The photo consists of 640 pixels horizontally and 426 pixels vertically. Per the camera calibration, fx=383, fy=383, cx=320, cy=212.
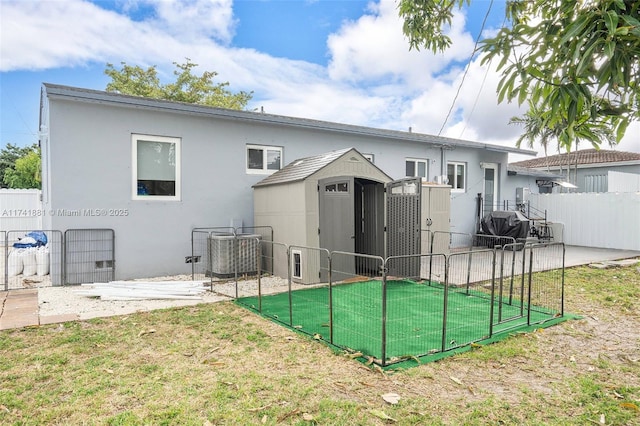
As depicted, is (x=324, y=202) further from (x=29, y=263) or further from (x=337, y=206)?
(x=29, y=263)

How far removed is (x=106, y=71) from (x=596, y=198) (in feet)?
88.1

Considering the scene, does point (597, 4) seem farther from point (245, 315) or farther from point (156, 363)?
point (245, 315)

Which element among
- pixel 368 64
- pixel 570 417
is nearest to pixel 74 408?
pixel 570 417

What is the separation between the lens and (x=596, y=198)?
14.2 meters

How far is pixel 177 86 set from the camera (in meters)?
25.2

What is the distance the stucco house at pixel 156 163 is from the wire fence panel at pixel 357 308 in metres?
3.28

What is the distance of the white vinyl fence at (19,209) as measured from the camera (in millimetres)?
15477

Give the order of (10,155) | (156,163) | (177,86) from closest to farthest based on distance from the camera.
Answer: (156,163) < (177,86) < (10,155)

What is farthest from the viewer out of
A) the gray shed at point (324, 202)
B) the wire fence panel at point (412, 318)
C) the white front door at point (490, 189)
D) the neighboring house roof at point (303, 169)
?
the white front door at point (490, 189)

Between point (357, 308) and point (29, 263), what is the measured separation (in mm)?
7483

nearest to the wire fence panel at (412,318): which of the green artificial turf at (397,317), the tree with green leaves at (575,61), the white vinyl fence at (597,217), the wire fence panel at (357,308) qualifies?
the green artificial turf at (397,317)

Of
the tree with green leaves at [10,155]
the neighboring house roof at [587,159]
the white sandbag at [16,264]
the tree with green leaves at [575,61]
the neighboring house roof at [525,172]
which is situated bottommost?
the white sandbag at [16,264]

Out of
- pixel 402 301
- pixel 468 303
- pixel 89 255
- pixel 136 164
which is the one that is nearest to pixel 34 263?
pixel 89 255

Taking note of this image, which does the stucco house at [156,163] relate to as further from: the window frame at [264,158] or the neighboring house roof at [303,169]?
the neighboring house roof at [303,169]
